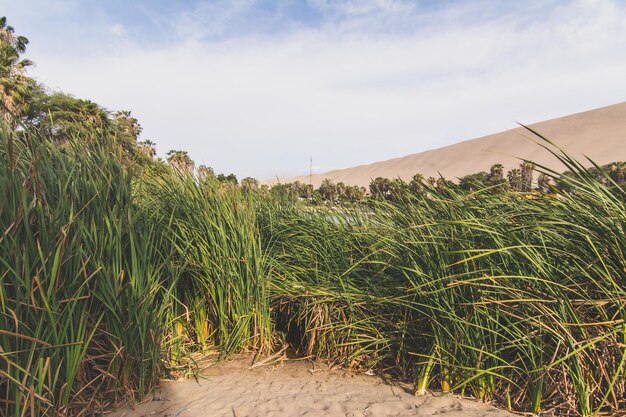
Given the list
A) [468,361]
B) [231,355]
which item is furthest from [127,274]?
[468,361]

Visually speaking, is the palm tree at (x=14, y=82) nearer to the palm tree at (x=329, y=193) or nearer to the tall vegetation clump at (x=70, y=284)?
the palm tree at (x=329, y=193)

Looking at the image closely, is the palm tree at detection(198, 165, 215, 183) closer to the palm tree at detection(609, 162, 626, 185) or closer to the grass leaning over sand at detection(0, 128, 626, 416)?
the grass leaning over sand at detection(0, 128, 626, 416)

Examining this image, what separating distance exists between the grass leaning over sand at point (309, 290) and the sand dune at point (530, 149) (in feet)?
190

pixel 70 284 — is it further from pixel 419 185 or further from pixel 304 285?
pixel 419 185

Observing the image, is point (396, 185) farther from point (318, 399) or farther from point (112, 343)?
point (112, 343)

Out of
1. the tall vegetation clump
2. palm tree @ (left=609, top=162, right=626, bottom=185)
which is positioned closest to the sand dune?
palm tree @ (left=609, top=162, right=626, bottom=185)

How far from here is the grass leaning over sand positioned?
→ 220cm

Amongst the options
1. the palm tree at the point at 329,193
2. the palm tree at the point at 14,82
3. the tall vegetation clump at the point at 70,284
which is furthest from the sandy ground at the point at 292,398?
the palm tree at the point at 14,82

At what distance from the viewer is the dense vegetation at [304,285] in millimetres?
2211

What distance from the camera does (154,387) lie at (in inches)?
111

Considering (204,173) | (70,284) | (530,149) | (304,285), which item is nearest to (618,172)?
(304,285)

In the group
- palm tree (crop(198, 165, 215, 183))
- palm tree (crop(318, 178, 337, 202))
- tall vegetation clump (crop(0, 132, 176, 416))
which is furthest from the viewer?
palm tree (crop(318, 178, 337, 202))

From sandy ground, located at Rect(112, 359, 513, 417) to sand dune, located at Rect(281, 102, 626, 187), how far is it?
58360 mm

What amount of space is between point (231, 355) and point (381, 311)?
1.32 m
